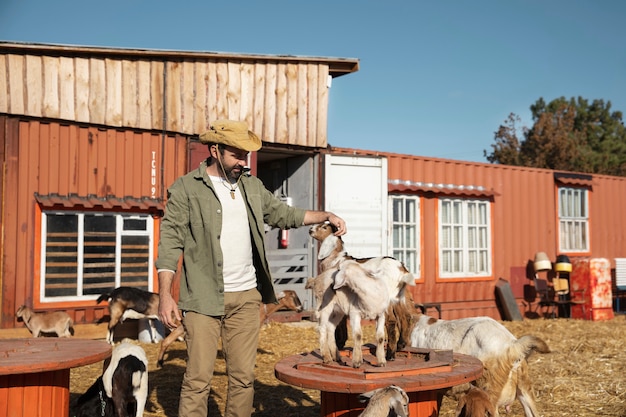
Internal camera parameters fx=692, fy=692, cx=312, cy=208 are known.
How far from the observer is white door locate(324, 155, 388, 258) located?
1298cm

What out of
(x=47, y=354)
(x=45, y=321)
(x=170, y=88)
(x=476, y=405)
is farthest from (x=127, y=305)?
(x=476, y=405)

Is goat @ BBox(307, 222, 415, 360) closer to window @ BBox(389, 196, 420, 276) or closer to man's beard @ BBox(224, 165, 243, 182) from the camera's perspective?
man's beard @ BBox(224, 165, 243, 182)

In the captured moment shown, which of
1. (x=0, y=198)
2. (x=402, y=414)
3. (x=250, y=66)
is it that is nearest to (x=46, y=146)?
(x=0, y=198)

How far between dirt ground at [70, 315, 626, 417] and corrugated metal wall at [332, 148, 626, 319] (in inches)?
98.3

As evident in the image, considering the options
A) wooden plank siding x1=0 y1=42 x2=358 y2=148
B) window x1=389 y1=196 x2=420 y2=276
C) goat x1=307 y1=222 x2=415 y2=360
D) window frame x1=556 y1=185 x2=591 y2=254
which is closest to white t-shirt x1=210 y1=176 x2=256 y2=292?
goat x1=307 y1=222 x2=415 y2=360

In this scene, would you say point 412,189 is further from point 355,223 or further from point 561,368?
point 561,368

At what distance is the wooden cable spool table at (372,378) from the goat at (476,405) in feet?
1.11

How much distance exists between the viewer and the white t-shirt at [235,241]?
4367 mm

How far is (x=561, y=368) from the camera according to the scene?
29.7ft

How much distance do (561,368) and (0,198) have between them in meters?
8.26

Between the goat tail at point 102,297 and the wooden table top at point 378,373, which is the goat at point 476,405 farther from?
the goat tail at point 102,297

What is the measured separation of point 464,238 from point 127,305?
784 centimetres

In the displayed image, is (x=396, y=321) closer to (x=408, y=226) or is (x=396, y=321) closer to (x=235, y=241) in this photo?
(x=235, y=241)

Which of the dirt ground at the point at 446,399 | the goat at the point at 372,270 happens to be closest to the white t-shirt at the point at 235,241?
the goat at the point at 372,270
